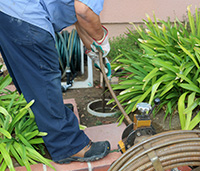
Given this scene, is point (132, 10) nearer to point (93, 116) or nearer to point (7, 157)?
point (93, 116)

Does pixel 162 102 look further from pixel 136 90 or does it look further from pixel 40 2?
pixel 40 2

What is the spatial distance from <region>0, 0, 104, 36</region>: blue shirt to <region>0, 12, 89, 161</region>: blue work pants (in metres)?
0.04

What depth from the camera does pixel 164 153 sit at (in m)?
0.94

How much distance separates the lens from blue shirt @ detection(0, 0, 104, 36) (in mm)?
1291

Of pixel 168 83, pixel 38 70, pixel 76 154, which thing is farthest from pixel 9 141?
pixel 168 83

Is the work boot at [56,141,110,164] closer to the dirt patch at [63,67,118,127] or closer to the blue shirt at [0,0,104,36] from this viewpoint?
the dirt patch at [63,67,118,127]

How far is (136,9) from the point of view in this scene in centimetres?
444

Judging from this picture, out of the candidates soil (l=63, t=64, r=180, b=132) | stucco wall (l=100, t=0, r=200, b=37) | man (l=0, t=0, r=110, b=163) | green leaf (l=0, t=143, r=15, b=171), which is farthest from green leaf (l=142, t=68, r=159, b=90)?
stucco wall (l=100, t=0, r=200, b=37)

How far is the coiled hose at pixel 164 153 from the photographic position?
0.93m

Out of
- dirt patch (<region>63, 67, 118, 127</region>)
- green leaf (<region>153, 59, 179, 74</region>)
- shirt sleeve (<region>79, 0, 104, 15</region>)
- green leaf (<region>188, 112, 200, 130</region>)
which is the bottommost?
dirt patch (<region>63, 67, 118, 127</region>)

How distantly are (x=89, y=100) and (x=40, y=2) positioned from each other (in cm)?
201

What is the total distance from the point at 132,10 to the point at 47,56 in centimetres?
344

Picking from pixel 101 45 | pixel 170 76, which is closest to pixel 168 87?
pixel 170 76

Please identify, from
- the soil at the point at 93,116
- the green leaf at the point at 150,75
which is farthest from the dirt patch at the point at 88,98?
the green leaf at the point at 150,75
